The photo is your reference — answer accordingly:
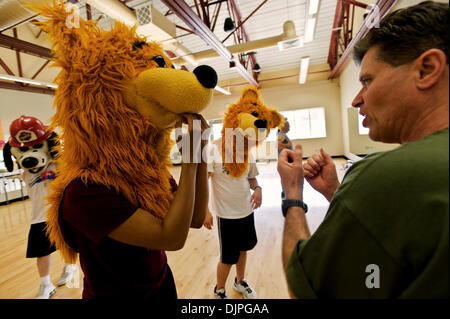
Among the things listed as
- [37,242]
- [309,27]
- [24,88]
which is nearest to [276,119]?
[37,242]

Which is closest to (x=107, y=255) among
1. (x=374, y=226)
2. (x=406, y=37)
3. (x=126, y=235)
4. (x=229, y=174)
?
(x=126, y=235)

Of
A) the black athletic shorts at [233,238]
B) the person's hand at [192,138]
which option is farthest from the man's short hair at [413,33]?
the black athletic shorts at [233,238]

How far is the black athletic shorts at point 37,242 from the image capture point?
1936 mm

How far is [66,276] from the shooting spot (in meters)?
2.31

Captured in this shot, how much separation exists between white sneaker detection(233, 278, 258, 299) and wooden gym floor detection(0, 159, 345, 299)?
0.15 feet

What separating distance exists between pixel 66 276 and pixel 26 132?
4.89ft

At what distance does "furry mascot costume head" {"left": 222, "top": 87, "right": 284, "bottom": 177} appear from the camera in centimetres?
185

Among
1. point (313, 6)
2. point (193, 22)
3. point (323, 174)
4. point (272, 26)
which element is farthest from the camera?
point (272, 26)

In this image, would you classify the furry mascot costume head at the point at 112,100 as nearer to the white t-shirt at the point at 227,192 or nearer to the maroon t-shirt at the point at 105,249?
the maroon t-shirt at the point at 105,249

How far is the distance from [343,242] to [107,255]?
693 millimetres

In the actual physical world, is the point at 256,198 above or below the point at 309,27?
below

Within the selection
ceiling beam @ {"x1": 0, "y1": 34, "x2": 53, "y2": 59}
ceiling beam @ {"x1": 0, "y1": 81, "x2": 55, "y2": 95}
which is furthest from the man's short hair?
ceiling beam @ {"x1": 0, "y1": 81, "x2": 55, "y2": 95}

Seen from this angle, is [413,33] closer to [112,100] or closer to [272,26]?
[112,100]
